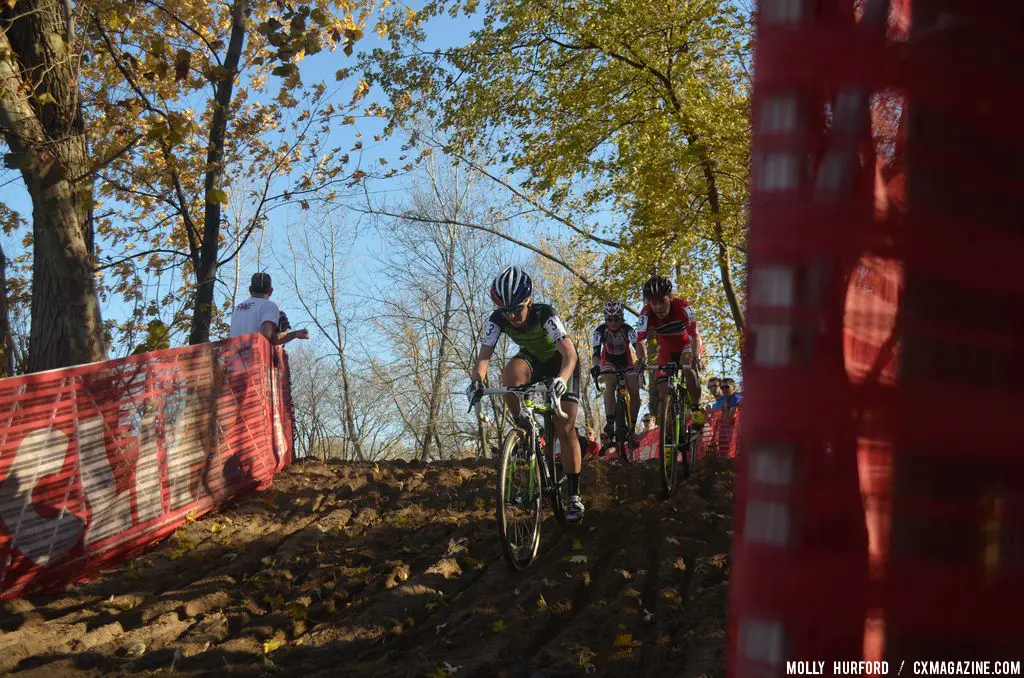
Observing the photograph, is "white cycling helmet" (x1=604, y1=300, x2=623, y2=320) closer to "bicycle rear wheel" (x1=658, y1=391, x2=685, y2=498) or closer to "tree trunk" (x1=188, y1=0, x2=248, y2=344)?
"bicycle rear wheel" (x1=658, y1=391, x2=685, y2=498)

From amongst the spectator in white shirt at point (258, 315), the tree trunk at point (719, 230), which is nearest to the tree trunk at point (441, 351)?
the tree trunk at point (719, 230)

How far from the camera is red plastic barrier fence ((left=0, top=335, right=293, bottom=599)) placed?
6711mm

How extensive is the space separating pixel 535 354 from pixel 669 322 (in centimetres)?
259

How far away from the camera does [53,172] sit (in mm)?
8578

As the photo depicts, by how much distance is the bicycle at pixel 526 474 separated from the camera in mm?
6711

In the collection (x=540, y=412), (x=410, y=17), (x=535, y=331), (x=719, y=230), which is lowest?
(x=540, y=412)

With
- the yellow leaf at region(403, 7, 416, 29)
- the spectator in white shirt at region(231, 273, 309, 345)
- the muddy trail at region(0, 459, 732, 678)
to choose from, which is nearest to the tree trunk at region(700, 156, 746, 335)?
the yellow leaf at region(403, 7, 416, 29)

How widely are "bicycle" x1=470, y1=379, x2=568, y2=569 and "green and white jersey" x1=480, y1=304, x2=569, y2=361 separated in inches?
19.7

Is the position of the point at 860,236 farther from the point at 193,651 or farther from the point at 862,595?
the point at 193,651

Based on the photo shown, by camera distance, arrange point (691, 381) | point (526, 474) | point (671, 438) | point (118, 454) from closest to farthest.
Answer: point (526, 474) < point (118, 454) < point (671, 438) < point (691, 381)

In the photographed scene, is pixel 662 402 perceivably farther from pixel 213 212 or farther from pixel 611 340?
pixel 213 212

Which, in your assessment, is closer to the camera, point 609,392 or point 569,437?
point 569,437

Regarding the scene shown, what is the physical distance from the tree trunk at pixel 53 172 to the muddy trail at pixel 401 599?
92.4 inches

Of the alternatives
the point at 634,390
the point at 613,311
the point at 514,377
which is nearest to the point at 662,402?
the point at 634,390
